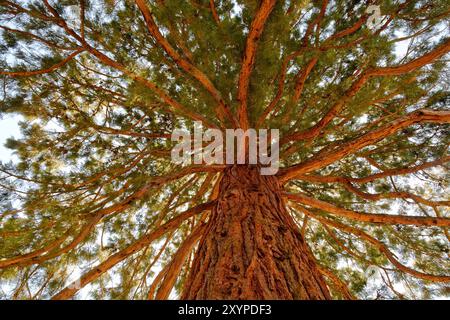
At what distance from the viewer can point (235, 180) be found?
2.15 meters

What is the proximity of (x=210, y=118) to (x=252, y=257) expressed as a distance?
70.6 inches

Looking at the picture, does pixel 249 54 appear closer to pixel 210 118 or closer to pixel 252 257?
pixel 210 118

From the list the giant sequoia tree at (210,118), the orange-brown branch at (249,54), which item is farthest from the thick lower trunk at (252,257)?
the orange-brown branch at (249,54)

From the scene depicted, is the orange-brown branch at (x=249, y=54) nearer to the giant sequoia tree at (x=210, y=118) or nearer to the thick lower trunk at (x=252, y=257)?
the giant sequoia tree at (x=210, y=118)

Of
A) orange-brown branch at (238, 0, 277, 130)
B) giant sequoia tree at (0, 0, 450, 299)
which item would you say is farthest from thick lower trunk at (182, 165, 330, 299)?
orange-brown branch at (238, 0, 277, 130)

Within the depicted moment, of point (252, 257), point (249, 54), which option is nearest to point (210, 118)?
point (249, 54)

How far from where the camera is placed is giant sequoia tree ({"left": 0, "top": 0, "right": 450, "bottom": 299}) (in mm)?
1943

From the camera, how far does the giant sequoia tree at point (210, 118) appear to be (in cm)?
194

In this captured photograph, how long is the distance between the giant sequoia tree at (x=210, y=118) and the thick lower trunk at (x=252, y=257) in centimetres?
2

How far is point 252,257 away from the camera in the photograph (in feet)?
4.08

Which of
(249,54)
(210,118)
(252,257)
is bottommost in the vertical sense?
(252,257)

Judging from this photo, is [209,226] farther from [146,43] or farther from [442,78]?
[442,78]
